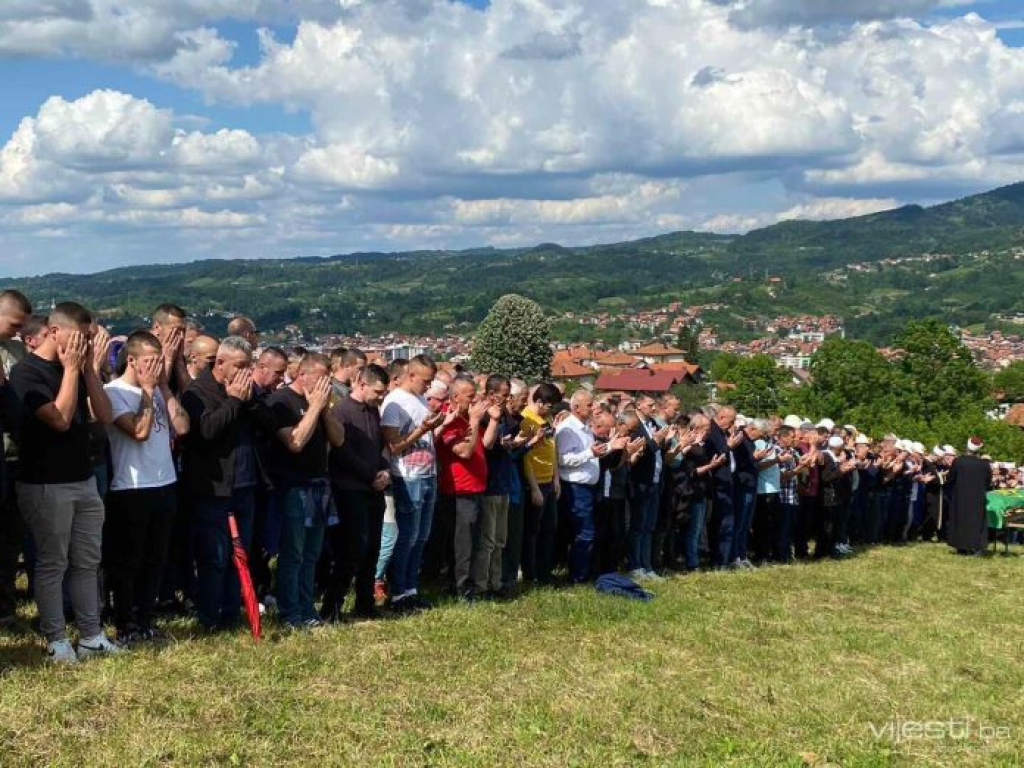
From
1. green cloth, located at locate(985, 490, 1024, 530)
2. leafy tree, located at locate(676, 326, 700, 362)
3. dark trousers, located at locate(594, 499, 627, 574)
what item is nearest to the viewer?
dark trousers, located at locate(594, 499, 627, 574)

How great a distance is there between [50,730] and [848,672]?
17.0 feet

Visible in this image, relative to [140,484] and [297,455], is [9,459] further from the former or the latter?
[297,455]

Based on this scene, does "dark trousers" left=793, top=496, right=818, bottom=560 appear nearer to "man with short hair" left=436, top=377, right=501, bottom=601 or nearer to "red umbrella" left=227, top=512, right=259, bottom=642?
"man with short hair" left=436, top=377, right=501, bottom=601

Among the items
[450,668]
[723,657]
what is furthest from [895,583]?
[450,668]

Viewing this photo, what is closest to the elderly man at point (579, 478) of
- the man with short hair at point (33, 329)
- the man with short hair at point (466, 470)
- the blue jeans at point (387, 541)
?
the man with short hair at point (466, 470)

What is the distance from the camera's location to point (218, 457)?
6.16 meters

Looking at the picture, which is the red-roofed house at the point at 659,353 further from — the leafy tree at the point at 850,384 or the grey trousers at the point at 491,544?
the grey trousers at the point at 491,544

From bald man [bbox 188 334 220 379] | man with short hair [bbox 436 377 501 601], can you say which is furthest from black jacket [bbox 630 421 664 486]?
bald man [bbox 188 334 220 379]

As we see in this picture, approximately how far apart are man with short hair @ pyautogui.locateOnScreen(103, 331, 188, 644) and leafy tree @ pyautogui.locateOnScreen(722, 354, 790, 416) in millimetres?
77582

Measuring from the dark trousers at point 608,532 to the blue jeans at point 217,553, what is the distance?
4.34 meters

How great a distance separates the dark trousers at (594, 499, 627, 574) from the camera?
9953 millimetres

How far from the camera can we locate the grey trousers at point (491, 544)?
8102mm

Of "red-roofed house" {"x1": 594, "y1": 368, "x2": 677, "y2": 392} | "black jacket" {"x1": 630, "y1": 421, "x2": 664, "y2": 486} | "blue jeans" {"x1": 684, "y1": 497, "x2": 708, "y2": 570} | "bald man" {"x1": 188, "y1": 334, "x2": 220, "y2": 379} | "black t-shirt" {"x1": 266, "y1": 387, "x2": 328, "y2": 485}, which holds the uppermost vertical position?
"bald man" {"x1": 188, "y1": 334, "x2": 220, "y2": 379}

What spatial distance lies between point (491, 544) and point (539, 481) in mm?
1160
